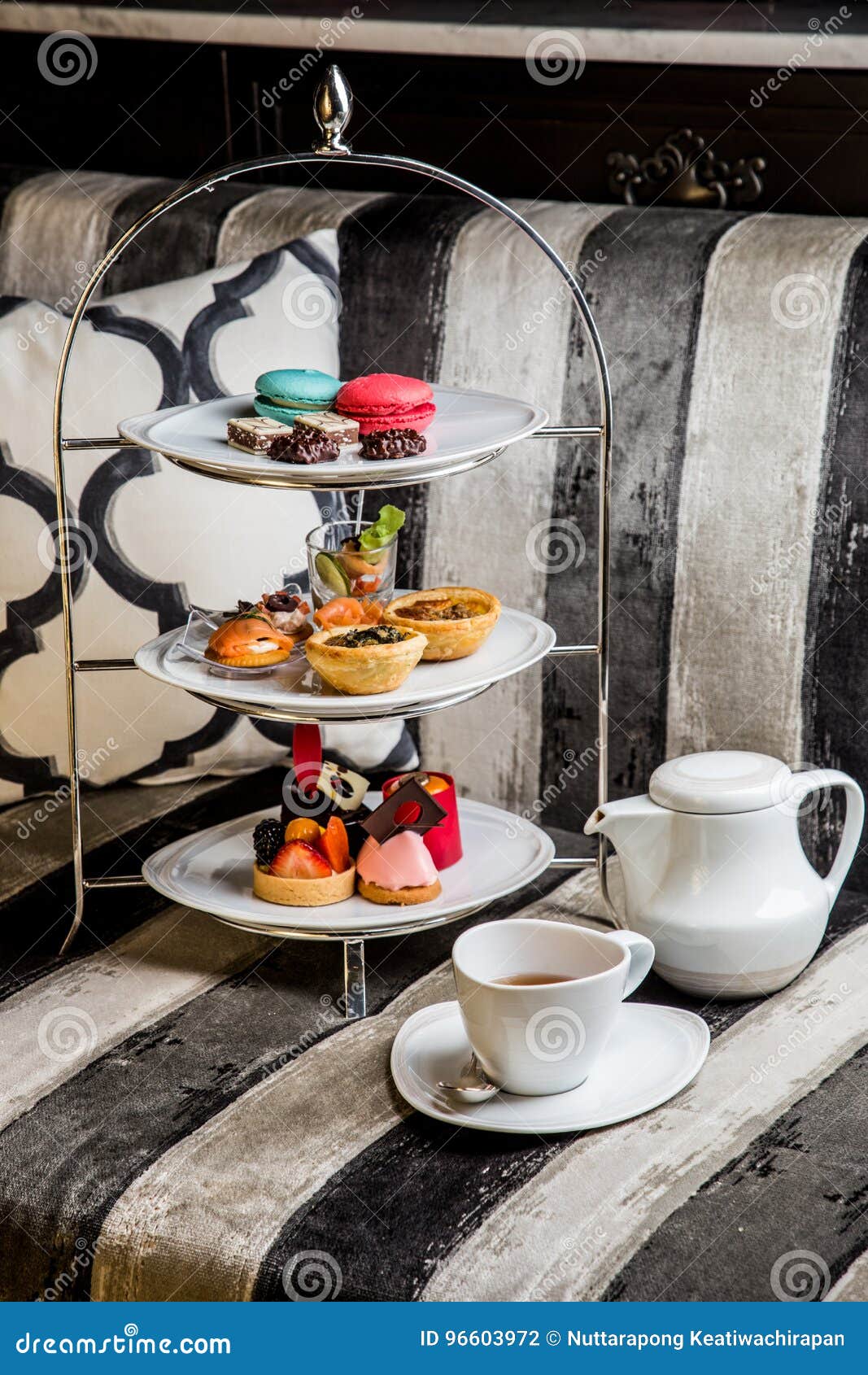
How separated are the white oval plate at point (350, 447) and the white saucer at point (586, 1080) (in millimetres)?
360

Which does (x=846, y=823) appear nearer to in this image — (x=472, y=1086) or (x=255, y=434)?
(x=472, y=1086)

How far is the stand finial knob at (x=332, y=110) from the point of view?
939mm

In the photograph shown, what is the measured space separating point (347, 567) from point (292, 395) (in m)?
0.13

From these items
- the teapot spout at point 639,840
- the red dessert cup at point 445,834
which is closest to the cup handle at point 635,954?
the teapot spout at point 639,840

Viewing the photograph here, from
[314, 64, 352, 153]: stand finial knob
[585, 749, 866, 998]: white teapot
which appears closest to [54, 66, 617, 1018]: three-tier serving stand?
Result: [314, 64, 352, 153]: stand finial knob

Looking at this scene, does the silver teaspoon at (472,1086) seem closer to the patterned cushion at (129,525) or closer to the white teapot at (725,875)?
the white teapot at (725,875)

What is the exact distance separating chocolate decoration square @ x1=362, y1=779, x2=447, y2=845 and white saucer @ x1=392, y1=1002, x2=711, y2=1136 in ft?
A: 0.40

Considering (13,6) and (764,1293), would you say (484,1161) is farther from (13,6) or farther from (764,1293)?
(13,6)

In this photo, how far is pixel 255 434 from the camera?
934mm

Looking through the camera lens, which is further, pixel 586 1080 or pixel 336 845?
pixel 336 845


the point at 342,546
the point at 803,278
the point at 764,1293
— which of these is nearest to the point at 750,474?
the point at 803,278

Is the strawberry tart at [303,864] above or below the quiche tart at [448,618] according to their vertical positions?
below

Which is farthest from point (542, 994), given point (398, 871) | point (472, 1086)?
point (398, 871)

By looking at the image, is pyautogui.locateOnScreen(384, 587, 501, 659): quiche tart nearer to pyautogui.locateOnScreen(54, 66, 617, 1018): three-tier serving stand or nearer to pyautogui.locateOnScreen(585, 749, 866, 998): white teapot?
pyautogui.locateOnScreen(54, 66, 617, 1018): three-tier serving stand
